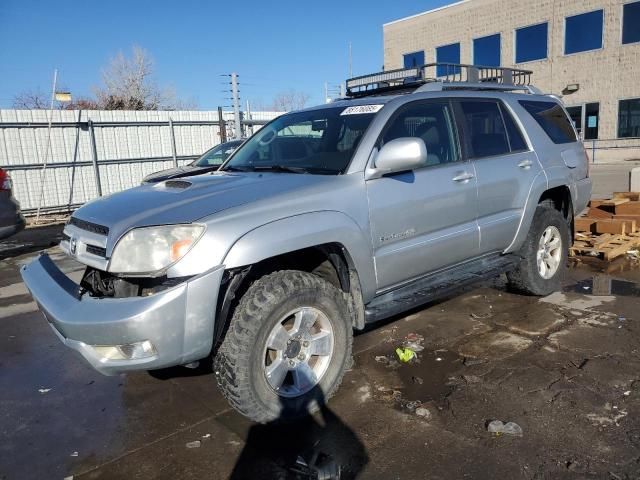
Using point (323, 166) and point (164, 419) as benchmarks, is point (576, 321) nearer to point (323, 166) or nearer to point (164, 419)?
point (323, 166)

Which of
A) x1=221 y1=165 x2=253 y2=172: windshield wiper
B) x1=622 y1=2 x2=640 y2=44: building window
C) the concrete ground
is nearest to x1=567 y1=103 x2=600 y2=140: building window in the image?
x1=622 y1=2 x2=640 y2=44: building window

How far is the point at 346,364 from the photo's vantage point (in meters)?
3.40

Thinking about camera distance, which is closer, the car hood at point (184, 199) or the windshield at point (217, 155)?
the car hood at point (184, 199)

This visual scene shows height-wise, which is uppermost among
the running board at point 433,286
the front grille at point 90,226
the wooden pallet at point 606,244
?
the front grille at point 90,226

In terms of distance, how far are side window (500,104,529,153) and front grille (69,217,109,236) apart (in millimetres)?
3420

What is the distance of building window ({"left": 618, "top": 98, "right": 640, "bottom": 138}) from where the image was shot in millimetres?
20953

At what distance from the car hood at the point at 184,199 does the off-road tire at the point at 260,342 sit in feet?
1.61

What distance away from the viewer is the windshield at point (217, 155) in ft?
36.0

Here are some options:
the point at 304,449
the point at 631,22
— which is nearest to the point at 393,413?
the point at 304,449

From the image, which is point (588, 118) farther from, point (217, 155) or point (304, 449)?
point (304, 449)

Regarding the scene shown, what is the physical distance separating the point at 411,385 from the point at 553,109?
3.41m

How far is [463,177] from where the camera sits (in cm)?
403

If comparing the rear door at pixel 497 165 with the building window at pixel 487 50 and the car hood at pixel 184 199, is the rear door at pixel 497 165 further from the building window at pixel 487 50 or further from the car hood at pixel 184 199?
the building window at pixel 487 50

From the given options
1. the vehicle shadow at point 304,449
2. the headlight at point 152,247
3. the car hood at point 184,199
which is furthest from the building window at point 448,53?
the headlight at point 152,247
